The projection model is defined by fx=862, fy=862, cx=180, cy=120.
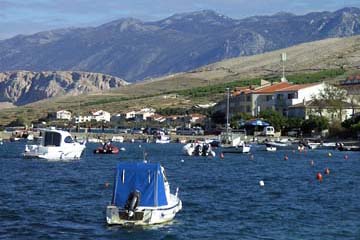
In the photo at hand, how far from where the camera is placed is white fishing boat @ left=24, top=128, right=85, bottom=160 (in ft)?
278

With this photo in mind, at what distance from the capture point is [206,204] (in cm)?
4384

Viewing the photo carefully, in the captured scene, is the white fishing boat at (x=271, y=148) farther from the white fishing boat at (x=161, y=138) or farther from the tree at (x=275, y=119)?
the white fishing boat at (x=161, y=138)

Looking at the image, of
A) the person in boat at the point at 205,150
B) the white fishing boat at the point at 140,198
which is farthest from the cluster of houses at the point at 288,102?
the white fishing boat at the point at 140,198

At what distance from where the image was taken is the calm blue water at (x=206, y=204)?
115ft

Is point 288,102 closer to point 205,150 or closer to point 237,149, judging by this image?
point 237,149

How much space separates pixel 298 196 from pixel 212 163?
3450 cm

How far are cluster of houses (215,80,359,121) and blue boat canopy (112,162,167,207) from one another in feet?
359

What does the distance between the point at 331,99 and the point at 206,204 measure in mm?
107323

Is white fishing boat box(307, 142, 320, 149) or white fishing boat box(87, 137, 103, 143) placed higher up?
white fishing boat box(87, 137, 103, 143)

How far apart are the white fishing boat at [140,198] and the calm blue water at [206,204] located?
0.54 m

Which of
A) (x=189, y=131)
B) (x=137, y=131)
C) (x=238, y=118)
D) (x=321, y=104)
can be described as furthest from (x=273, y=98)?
(x=137, y=131)

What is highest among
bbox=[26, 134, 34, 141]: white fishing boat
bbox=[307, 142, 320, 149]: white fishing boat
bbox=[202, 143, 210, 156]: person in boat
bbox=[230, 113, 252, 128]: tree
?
bbox=[230, 113, 252, 128]: tree

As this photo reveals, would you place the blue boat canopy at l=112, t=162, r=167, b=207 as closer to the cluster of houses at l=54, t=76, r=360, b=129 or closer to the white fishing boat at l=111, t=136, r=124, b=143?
the cluster of houses at l=54, t=76, r=360, b=129

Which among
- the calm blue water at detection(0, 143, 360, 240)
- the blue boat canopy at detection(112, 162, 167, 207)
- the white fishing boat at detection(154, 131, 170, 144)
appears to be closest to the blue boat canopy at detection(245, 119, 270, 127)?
the white fishing boat at detection(154, 131, 170, 144)
